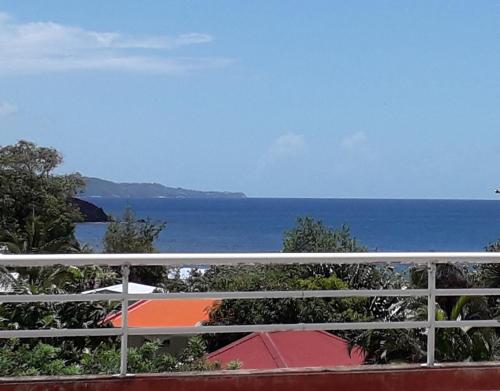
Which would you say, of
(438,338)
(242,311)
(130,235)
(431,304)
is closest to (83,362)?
(431,304)

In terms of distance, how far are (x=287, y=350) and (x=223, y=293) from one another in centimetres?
703

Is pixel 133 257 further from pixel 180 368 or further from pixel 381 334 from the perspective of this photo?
pixel 381 334

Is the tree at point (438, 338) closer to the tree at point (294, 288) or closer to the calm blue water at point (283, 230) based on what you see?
the tree at point (294, 288)

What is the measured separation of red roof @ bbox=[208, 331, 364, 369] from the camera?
1057 cm

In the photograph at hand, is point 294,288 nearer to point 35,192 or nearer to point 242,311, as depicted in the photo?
point 242,311

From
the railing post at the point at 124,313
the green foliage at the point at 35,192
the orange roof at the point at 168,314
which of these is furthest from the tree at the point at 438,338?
the green foliage at the point at 35,192

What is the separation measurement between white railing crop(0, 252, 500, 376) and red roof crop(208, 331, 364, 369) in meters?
4.59

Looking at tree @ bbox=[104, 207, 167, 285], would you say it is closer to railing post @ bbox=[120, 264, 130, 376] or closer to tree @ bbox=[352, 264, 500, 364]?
tree @ bbox=[352, 264, 500, 364]

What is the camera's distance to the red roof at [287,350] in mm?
10570

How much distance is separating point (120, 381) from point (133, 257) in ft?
2.36

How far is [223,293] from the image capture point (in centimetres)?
490

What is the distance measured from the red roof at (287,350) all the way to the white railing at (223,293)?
4.59 m

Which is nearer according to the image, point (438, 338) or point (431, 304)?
point (431, 304)

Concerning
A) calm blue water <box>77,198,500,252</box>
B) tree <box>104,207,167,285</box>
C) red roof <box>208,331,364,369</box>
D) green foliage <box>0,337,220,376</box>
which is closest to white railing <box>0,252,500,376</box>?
green foliage <box>0,337,220,376</box>
